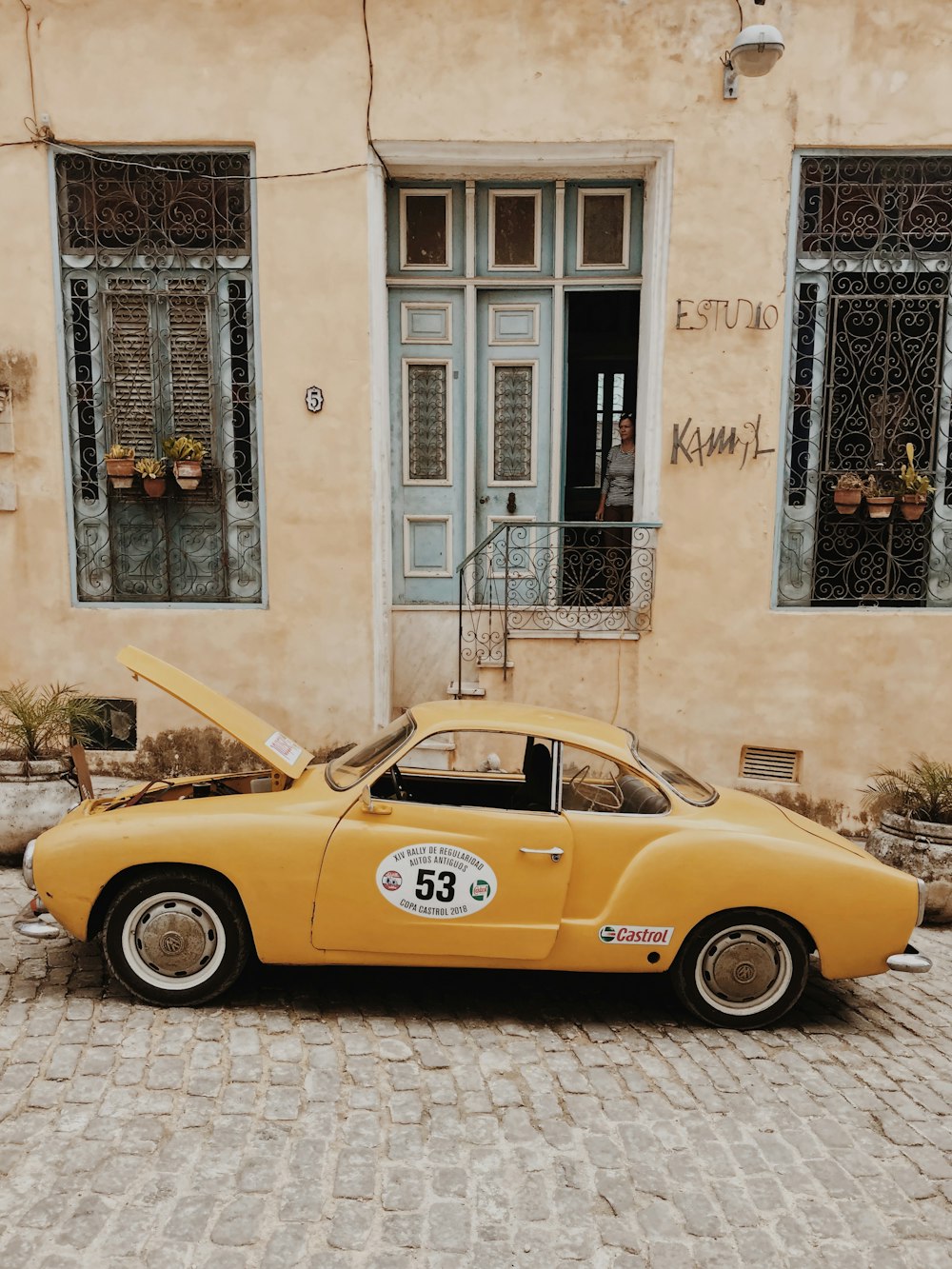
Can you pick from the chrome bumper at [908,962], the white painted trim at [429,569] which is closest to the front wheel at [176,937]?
the chrome bumper at [908,962]

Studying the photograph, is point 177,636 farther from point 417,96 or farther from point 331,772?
point 417,96

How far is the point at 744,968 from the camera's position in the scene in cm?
457

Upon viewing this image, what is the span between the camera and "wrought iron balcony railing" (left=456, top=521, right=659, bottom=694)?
785cm

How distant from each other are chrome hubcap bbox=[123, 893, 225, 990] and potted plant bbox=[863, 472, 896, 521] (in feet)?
20.0

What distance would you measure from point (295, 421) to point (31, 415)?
218 centimetres

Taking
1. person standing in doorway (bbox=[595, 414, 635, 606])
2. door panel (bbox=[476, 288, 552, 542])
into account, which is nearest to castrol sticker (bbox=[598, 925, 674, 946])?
person standing in doorway (bbox=[595, 414, 635, 606])

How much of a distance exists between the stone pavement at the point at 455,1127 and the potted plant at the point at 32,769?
1311 mm

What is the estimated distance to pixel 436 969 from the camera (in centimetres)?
515

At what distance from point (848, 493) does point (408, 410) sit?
3.81 m

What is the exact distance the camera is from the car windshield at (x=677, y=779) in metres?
4.76

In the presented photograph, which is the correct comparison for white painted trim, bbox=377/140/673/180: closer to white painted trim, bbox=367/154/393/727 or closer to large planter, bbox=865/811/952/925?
white painted trim, bbox=367/154/393/727

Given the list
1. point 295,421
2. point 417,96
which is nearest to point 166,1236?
point 295,421

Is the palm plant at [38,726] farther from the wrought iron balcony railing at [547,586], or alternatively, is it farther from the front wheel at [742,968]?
the front wheel at [742,968]

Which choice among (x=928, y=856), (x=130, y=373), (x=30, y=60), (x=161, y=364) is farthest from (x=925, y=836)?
(x=30, y=60)
